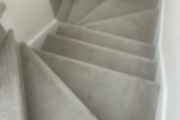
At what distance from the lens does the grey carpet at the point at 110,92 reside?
1.12 metres

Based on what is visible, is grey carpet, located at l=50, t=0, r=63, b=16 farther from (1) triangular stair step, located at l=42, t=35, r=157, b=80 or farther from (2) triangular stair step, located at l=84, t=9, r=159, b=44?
(1) triangular stair step, located at l=42, t=35, r=157, b=80

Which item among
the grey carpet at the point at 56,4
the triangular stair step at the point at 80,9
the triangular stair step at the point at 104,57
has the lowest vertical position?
the grey carpet at the point at 56,4

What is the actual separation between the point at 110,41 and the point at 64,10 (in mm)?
1567

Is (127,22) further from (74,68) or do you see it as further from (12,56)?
(12,56)

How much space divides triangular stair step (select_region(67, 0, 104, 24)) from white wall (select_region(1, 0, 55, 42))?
97 cm

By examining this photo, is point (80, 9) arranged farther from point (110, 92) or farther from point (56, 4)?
point (110, 92)

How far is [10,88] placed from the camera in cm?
84

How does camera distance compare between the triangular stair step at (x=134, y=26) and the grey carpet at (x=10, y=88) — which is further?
the triangular stair step at (x=134, y=26)

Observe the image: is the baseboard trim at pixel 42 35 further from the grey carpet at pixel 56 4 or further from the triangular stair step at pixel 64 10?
the grey carpet at pixel 56 4

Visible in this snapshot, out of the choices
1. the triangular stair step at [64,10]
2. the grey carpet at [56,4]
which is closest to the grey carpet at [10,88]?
the triangular stair step at [64,10]

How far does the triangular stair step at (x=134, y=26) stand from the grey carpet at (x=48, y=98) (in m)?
1.25

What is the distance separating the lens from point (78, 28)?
1939mm

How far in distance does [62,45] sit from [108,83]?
0.69 meters

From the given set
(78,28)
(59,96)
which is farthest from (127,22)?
(59,96)
